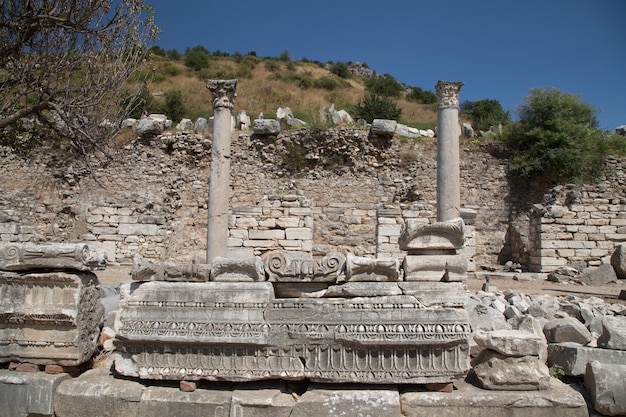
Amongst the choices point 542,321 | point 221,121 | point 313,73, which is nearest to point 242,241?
point 221,121

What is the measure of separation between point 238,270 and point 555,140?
49.8 ft

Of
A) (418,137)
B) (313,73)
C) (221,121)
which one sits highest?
(313,73)

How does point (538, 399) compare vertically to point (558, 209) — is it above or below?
below

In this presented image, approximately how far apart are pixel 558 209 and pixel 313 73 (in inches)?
1163

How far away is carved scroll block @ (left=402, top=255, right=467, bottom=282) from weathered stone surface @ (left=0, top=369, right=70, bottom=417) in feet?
9.70

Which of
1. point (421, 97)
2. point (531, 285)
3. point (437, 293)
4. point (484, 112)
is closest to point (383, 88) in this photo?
point (421, 97)

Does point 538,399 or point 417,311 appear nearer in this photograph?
point 538,399

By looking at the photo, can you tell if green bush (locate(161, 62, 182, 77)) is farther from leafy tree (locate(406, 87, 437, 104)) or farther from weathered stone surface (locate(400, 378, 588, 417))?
weathered stone surface (locate(400, 378, 588, 417))

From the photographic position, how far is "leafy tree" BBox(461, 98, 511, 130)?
2260 cm

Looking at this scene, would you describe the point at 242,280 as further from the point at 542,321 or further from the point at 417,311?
the point at 542,321

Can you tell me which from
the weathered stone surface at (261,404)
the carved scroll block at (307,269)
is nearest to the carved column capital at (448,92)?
the carved scroll block at (307,269)

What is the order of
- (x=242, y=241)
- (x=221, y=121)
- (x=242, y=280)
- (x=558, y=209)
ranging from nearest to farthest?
(x=242, y=280)
(x=221, y=121)
(x=242, y=241)
(x=558, y=209)

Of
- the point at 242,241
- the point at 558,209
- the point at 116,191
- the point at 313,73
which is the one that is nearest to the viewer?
the point at 242,241

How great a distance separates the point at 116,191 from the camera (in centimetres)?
1638
